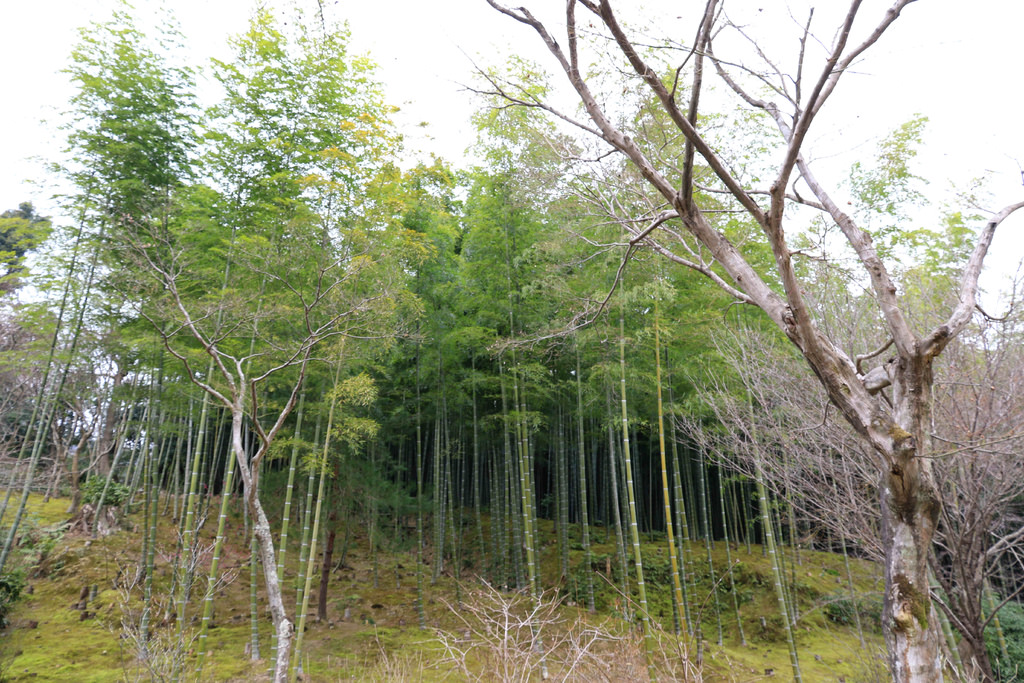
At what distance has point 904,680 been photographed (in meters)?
2.21

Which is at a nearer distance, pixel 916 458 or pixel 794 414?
pixel 916 458

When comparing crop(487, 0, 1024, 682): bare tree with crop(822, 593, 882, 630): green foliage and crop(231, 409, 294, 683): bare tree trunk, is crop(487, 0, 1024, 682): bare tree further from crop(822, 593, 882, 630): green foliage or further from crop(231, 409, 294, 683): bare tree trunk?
crop(822, 593, 882, 630): green foliage

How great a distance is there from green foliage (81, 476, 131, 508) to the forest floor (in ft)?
1.91

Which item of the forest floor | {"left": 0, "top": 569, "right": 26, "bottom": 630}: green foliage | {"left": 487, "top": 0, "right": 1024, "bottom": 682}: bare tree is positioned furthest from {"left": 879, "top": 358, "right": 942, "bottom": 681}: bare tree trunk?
{"left": 0, "top": 569, "right": 26, "bottom": 630}: green foliage

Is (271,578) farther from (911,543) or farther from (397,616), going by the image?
(911,543)

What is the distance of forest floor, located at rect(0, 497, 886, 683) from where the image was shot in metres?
5.53

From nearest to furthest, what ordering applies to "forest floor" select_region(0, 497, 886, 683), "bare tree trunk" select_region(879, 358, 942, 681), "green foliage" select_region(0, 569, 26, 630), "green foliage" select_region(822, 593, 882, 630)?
"bare tree trunk" select_region(879, 358, 942, 681)
"forest floor" select_region(0, 497, 886, 683)
"green foliage" select_region(0, 569, 26, 630)
"green foliage" select_region(822, 593, 882, 630)

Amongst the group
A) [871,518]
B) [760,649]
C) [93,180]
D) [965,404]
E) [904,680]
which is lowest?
[760,649]

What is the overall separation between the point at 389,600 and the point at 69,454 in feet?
24.6

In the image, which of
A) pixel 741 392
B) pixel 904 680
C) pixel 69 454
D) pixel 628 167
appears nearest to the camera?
pixel 904 680

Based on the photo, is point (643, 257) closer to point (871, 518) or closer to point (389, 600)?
point (871, 518)

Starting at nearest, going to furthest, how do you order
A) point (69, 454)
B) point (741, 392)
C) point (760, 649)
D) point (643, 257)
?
point (643, 257) < point (741, 392) < point (760, 649) < point (69, 454)

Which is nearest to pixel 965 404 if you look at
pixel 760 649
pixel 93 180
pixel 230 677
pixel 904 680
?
pixel 904 680

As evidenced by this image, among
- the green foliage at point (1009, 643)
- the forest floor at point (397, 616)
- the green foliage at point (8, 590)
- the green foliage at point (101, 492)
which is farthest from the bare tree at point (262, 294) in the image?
the green foliage at point (1009, 643)
